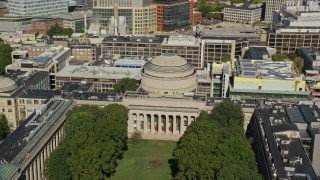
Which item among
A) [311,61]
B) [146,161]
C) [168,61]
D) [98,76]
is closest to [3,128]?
[146,161]

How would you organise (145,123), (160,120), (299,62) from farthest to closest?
(299,62) < (145,123) < (160,120)

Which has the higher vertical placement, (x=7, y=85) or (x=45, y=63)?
(x=45, y=63)

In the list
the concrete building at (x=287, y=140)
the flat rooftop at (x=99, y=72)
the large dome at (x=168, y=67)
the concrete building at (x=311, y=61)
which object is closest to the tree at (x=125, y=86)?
the large dome at (x=168, y=67)

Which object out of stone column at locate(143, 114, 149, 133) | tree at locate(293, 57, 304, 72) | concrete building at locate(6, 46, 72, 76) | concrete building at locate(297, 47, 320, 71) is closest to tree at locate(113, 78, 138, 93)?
stone column at locate(143, 114, 149, 133)

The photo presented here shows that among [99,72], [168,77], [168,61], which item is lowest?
[99,72]

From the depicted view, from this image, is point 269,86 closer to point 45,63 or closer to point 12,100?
point 12,100

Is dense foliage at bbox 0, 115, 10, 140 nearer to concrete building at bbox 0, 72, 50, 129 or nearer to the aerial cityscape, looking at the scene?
the aerial cityscape

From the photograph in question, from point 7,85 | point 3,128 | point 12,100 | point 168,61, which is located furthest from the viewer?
point 168,61
